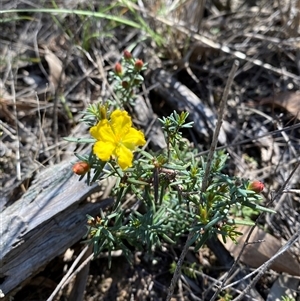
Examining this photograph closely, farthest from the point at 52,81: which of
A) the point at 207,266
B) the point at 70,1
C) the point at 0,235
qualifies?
the point at 207,266

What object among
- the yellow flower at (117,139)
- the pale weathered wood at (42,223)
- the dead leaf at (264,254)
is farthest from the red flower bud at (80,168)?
the dead leaf at (264,254)

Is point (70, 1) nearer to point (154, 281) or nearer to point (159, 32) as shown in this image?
point (159, 32)

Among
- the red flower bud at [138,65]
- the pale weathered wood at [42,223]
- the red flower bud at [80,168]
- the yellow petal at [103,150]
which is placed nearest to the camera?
the yellow petal at [103,150]

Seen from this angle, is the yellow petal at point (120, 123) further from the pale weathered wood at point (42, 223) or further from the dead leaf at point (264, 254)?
the dead leaf at point (264, 254)

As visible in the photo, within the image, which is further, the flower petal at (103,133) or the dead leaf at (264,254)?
the dead leaf at (264,254)

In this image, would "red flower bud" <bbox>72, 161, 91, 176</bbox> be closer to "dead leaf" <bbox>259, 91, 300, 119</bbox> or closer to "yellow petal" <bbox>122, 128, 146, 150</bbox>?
"yellow petal" <bbox>122, 128, 146, 150</bbox>

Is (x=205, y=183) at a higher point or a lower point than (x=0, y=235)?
lower
